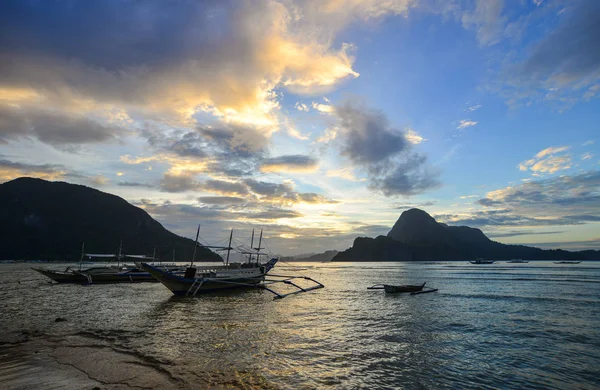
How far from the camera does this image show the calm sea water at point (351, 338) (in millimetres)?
12797

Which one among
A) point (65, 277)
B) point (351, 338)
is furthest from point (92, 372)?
point (65, 277)

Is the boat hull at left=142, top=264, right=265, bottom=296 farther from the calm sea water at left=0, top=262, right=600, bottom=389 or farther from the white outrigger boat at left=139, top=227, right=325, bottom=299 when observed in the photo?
the calm sea water at left=0, top=262, right=600, bottom=389

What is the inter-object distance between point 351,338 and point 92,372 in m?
13.7

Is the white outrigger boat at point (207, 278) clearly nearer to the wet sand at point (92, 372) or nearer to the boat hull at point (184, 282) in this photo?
the boat hull at point (184, 282)

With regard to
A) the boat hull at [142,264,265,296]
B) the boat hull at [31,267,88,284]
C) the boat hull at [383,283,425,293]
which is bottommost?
the boat hull at [31,267,88,284]

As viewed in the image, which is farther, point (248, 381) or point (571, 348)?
point (571, 348)

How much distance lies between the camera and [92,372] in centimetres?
1203

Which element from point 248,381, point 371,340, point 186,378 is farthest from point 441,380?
point 186,378

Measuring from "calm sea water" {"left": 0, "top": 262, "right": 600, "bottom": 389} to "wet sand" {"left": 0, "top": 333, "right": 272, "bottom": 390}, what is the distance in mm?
559

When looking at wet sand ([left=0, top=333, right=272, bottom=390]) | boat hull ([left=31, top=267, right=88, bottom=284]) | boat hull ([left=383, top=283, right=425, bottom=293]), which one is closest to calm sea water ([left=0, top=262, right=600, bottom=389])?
wet sand ([left=0, top=333, right=272, bottom=390])

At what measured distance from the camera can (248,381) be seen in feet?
38.0

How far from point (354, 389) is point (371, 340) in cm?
786

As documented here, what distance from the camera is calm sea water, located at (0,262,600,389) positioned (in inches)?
504

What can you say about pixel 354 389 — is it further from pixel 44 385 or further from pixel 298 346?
pixel 44 385
